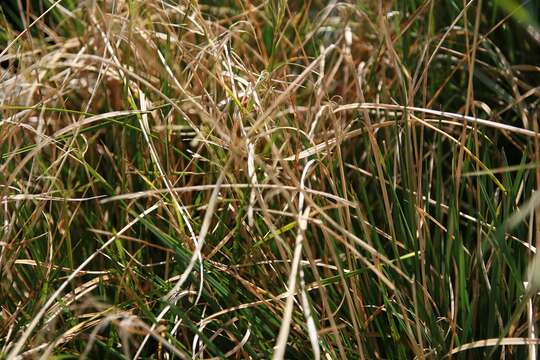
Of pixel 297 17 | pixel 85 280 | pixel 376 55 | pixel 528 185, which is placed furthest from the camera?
pixel 297 17

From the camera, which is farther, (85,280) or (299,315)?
(85,280)

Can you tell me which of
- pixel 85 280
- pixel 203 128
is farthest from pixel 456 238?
pixel 85 280

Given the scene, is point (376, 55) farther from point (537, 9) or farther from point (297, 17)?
point (537, 9)

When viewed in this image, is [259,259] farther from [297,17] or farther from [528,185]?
[297,17]

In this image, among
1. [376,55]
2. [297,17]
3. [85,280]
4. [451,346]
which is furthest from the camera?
[297,17]

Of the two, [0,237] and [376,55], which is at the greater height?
[376,55]

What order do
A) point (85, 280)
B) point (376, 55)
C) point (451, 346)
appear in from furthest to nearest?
point (376, 55) < point (85, 280) < point (451, 346)

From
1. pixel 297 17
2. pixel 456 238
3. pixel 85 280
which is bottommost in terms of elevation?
pixel 85 280

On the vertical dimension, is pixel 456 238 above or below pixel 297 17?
below

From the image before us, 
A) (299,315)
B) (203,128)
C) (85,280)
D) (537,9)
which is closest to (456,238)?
(299,315)
